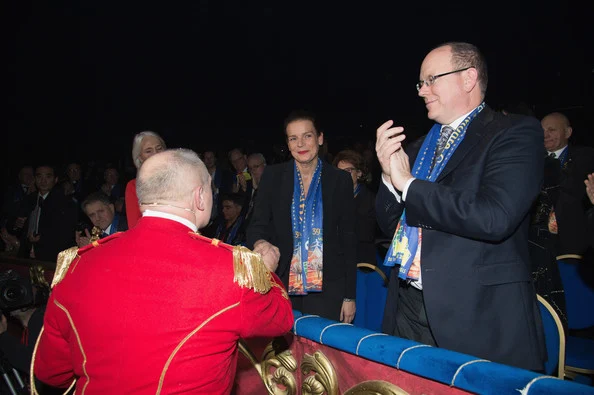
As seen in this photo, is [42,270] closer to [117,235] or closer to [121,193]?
[117,235]

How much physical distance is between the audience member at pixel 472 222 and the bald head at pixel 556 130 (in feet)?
8.32

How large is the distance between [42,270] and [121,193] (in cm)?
411

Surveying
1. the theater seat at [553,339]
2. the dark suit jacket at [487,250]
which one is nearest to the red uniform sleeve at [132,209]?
the dark suit jacket at [487,250]

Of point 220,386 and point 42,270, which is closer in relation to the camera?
point 220,386

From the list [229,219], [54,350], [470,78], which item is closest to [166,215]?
[54,350]

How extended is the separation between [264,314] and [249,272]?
161mm

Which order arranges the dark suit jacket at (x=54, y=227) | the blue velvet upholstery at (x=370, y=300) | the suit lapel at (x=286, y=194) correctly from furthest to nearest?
the dark suit jacket at (x=54, y=227), the blue velvet upholstery at (x=370, y=300), the suit lapel at (x=286, y=194)

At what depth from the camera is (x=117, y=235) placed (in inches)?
60.7

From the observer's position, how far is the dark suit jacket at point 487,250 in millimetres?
1413

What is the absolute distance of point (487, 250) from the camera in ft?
4.85

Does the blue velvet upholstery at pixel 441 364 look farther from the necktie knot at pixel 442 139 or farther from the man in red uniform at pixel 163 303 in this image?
the necktie knot at pixel 442 139

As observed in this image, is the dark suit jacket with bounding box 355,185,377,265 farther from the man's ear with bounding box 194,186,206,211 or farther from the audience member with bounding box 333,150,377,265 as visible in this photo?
the man's ear with bounding box 194,186,206,211

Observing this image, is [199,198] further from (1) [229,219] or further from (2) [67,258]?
(1) [229,219]

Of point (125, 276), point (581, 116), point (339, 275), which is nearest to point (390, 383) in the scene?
point (125, 276)
